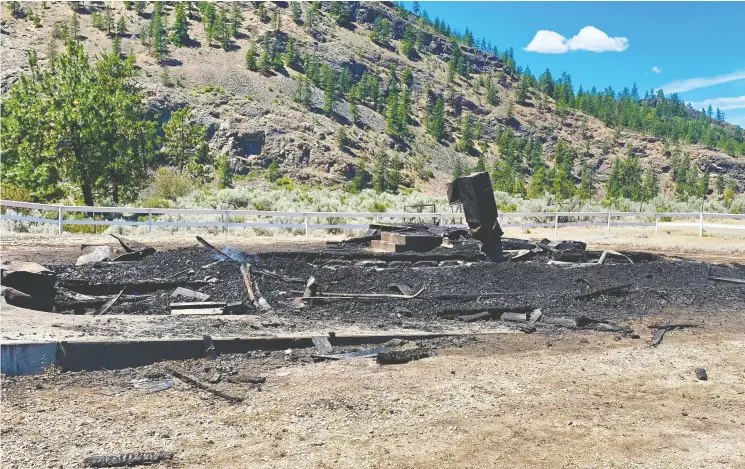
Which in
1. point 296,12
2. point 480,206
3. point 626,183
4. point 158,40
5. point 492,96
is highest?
point 296,12

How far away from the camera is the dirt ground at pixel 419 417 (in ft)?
15.6

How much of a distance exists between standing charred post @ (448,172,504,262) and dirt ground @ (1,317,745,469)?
25.0 ft

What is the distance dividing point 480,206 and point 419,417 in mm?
9971

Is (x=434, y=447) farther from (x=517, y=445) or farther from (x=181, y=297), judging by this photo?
(x=181, y=297)

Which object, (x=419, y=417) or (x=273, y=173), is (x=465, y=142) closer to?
(x=273, y=173)

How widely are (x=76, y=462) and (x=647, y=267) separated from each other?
13.3 m

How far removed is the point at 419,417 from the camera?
5.57 m

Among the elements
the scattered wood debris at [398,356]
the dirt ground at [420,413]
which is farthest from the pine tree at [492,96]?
the scattered wood debris at [398,356]

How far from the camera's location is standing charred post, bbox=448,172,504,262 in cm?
1482

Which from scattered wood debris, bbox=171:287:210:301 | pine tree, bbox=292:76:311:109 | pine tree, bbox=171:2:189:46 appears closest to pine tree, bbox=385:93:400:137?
pine tree, bbox=292:76:311:109

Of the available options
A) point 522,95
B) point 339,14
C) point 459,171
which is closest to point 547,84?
point 522,95

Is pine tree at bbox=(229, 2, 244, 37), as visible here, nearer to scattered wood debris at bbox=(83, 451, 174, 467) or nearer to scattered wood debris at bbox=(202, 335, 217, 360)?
scattered wood debris at bbox=(202, 335, 217, 360)

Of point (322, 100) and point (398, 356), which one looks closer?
point (398, 356)

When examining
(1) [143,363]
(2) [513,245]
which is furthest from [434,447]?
(2) [513,245]
